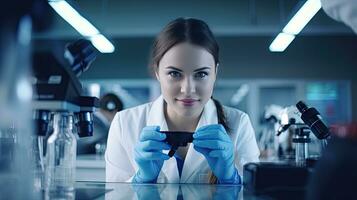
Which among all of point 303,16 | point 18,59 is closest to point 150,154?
point 18,59

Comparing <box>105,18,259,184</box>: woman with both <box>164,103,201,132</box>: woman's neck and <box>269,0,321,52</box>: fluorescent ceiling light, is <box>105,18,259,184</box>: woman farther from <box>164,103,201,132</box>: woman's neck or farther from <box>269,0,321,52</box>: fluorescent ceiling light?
<box>269,0,321,52</box>: fluorescent ceiling light

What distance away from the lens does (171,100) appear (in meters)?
1.28

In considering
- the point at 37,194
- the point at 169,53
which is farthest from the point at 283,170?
the point at 169,53

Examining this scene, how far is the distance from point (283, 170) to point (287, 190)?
0.04 metres

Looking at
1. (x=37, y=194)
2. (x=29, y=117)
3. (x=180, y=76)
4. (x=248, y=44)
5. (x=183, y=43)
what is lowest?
(x=37, y=194)

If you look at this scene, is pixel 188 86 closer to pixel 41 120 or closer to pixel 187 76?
pixel 187 76

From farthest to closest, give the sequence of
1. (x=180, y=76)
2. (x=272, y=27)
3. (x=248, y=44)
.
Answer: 1. (x=248, y=44)
2. (x=272, y=27)
3. (x=180, y=76)

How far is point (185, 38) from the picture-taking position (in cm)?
129

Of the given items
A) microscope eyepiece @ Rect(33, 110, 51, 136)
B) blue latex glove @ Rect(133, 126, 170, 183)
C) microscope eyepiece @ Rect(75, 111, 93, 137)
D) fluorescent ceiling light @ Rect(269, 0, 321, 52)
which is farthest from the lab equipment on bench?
fluorescent ceiling light @ Rect(269, 0, 321, 52)

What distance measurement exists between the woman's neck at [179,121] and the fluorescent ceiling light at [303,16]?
3.11ft

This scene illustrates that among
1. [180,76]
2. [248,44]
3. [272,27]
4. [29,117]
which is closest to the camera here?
[29,117]

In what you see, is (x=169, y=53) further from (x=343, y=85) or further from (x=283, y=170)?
(x=343, y=85)

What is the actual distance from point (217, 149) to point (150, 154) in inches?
7.6

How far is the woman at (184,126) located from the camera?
113cm
